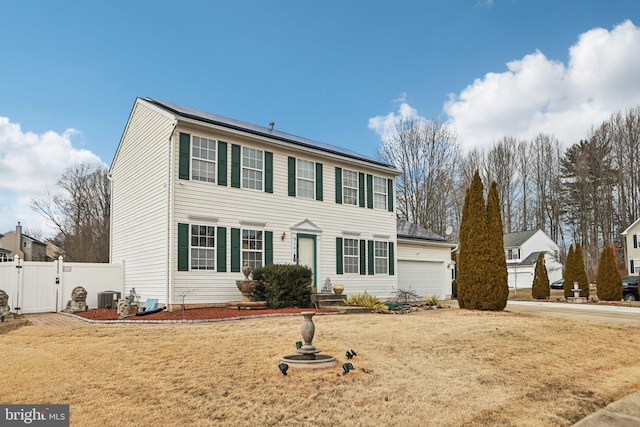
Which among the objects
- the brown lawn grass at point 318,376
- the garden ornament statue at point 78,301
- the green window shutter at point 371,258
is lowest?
the brown lawn grass at point 318,376

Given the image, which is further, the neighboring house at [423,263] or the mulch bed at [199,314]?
the neighboring house at [423,263]

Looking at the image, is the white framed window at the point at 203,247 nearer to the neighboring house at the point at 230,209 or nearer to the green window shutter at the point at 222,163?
the neighboring house at the point at 230,209

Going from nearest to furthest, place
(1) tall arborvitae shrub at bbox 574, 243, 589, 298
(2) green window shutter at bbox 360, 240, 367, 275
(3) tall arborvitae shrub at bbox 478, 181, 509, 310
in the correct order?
1. (3) tall arborvitae shrub at bbox 478, 181, 509, 310
2. (2) green window shutter at bbox 360, 240, 367, 275
3. (1) tall arborvitae shrub at bbox 574, 243, 589, 298

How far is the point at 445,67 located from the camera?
17922 mm

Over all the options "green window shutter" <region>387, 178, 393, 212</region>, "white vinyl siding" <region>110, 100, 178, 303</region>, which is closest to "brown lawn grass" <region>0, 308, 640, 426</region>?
"white vinyl siding" <region>110, 100, 178, 303</region>

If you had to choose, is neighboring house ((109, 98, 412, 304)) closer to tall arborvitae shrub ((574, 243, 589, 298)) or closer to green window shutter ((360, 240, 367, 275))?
green window shutter ((360, 240, 367, 275))

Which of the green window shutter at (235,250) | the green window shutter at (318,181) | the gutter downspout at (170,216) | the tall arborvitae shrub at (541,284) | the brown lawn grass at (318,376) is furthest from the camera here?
the tall arborvitae shrub at (541,284)

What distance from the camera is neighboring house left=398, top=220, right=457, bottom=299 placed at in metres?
21.4

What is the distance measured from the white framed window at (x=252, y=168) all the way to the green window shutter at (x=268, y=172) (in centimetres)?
15

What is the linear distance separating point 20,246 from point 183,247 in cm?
3869

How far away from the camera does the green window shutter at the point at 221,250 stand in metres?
14.4

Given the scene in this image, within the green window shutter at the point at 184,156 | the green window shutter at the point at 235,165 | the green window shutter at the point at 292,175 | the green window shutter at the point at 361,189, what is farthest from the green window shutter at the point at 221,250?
the green window shutter at the point at 361,189

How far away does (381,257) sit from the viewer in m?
19.4

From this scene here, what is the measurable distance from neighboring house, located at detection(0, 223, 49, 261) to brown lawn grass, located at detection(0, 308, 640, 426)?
38827 millimetres
